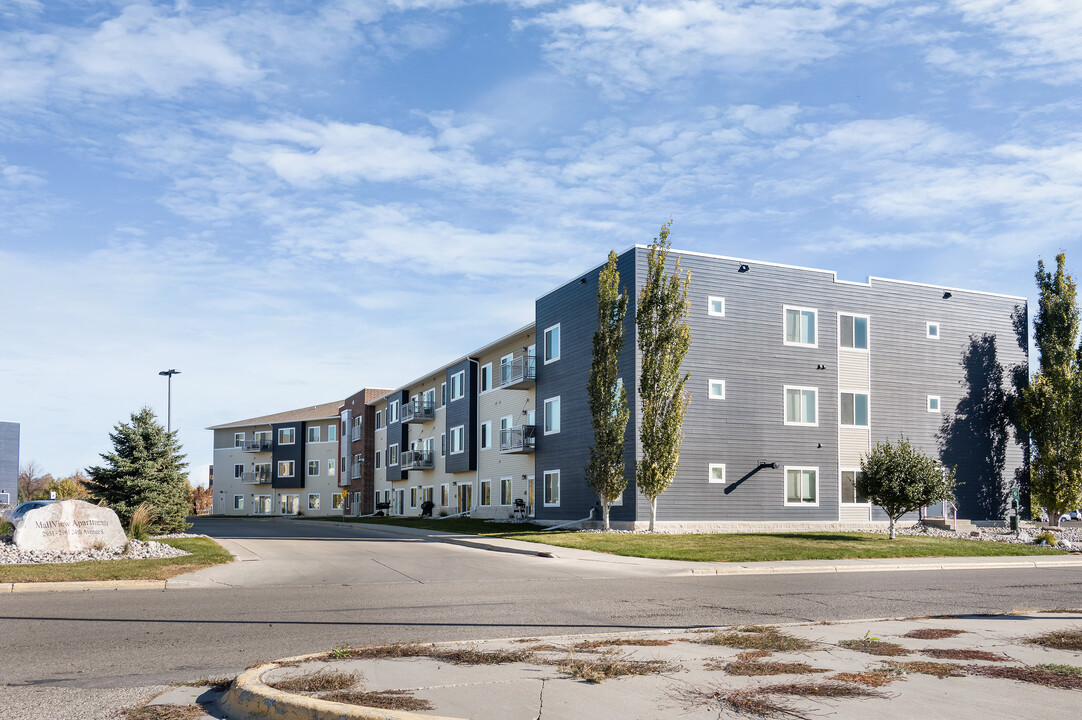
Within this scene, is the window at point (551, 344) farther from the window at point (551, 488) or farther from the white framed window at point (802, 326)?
the white framed window at point (802, 326)

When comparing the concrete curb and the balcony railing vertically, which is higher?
the balcony railing

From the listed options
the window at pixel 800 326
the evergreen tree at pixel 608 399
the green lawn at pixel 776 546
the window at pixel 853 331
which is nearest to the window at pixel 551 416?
the evergreen tree at pixel 608 399

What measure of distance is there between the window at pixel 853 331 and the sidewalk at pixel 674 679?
1225 inches

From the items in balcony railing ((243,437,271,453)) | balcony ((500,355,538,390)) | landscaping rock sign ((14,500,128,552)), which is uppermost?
balcony ((500,355,538,390))

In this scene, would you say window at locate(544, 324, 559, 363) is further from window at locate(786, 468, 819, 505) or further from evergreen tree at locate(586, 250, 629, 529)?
window at locate(786, 468, 819, 505)

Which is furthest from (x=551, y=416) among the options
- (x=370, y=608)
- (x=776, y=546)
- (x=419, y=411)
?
(x=370, y=608)

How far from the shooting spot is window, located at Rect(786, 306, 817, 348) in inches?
1521

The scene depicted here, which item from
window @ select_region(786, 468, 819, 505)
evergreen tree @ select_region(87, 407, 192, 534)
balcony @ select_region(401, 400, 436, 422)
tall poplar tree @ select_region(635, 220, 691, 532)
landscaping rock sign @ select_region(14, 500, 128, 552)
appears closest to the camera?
landscaping rock sign @ select_region(14, 500, 128, 552)

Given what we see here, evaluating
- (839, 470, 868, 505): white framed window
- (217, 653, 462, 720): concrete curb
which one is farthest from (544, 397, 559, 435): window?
(217, 653, 462, 720): concrete curb

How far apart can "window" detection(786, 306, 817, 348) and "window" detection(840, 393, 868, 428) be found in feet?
9.25

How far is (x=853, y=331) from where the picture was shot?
3969cm

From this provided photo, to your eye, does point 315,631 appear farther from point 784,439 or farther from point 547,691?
point 784,439

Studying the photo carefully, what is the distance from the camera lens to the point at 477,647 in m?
8.76

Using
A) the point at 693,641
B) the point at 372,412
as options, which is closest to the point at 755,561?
the point at 693,641
